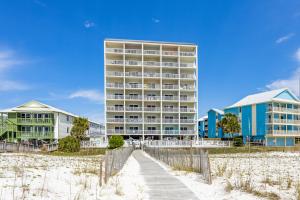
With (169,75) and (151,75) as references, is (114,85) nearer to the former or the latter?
(151,75)

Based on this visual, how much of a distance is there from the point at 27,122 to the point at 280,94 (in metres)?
51.8

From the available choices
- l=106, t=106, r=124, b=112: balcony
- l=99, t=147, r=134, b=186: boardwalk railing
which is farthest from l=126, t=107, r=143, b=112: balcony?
l=99, t=147, r=134, b=186: boardwalk railing

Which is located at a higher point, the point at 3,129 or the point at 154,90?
the point at 154,90

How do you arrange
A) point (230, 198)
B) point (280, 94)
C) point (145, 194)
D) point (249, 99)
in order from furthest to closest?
point (249, 99) → point (280, 94) → point (145, 194) → point (230, 198)

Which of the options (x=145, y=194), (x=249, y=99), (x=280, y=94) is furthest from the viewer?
(x=249, y=99)

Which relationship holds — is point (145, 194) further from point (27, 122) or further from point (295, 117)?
point (295, 117)

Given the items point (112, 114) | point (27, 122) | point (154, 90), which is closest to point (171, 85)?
point (154, 90)

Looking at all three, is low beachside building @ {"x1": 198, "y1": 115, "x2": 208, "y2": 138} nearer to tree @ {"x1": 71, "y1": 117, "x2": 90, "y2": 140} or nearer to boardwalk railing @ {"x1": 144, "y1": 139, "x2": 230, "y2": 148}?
boardwalk railing @ {"x1": 144, "y1": 139, "x2": 230, "y2": 148}

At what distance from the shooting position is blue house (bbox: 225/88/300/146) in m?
60.6

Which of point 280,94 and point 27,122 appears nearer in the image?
point 27,122

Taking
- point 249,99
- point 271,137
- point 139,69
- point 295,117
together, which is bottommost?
point 271,137

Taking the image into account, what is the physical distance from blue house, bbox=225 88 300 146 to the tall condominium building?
1361cm

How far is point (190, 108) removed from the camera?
60906 millimetres

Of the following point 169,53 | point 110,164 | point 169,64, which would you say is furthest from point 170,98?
point 110,164
